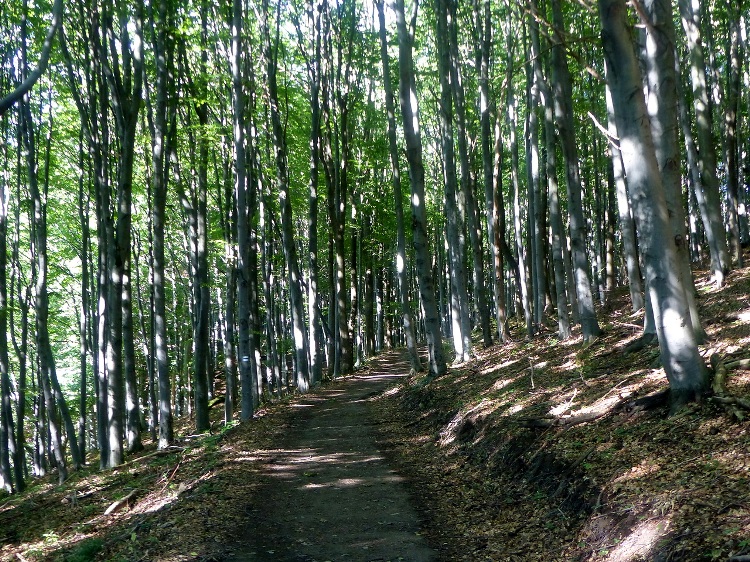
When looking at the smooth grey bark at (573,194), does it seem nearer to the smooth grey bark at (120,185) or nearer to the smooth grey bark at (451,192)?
the smooth grey bark at (451,192)

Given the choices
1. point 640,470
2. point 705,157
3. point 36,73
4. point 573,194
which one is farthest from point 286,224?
point 640,470

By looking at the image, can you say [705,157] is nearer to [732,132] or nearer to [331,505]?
[732,132]

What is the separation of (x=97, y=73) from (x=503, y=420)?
462 inches

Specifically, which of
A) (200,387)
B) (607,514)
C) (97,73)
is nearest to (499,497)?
(607,514)

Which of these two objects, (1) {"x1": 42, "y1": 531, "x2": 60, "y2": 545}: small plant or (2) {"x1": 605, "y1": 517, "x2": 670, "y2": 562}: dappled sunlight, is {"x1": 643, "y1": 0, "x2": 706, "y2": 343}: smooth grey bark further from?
(1) {"x1": 42, "y1": 531, "x2": 60, "y2": 545}: small plant

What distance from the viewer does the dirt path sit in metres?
5.91

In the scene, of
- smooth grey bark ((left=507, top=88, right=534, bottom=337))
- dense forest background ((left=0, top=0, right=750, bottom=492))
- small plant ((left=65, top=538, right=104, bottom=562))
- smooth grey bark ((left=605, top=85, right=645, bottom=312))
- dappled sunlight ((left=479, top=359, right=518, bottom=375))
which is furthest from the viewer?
smooth grey bark ((left=507, top=88, right=534, bottom=337))

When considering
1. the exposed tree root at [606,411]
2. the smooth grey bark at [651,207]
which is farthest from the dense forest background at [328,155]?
the exposed tree root at [606,411]

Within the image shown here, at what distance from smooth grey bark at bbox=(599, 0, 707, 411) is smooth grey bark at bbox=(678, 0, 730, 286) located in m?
8.49

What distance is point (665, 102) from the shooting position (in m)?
6.77

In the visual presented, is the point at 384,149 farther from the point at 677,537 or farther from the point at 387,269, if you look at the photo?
the point at 677,537

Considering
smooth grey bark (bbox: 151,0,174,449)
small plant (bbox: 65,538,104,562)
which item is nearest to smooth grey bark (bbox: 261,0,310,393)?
smooth grey bark (bbox: 151,0,174,449)

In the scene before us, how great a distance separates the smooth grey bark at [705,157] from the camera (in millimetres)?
13047

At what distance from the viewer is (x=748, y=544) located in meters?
3.62
